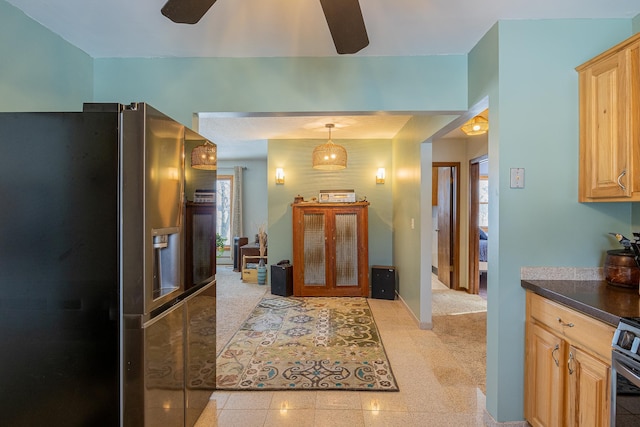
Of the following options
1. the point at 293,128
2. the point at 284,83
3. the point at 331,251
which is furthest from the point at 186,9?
the point at 331,251

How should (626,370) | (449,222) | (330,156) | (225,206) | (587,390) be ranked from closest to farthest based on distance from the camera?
(626,370) → (587,390) → (330,156) → (449,222) → (225,206)

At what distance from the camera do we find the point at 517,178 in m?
→ 1.95

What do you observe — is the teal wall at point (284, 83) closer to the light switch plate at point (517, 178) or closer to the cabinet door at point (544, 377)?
the light switch plate at point (517, 178)

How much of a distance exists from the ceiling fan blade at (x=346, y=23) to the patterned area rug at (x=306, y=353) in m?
2.30

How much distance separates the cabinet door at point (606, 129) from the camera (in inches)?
63.2

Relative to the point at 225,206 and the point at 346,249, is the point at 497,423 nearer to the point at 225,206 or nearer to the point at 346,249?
the point at 346,249

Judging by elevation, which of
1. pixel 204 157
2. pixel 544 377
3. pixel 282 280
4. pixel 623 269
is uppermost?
pixel 204 157

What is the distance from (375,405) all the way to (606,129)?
2.18 meters

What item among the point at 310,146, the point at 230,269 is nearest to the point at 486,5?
the point at 310,146

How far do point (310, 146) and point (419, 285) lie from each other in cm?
286

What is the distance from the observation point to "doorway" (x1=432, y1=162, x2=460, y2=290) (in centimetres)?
535

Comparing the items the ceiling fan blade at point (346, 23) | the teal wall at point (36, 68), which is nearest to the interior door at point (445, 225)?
the ceiling fan blade at point (346, 23)

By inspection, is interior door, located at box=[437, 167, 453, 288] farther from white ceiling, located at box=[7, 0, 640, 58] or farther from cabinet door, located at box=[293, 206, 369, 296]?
white ceiling, located at box=[7, 0, 640, 58]

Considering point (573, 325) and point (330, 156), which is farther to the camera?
point (330, 156)
